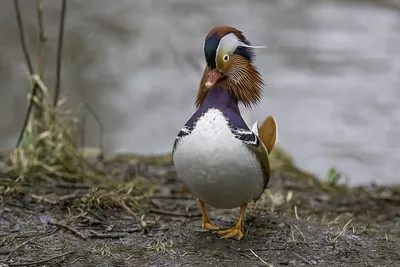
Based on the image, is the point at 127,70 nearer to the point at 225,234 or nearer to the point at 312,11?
the point at 312,11

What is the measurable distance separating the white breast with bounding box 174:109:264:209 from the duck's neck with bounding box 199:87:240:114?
1.5 inches

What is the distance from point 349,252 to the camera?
8.17 ft

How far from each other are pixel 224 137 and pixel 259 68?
186 inches

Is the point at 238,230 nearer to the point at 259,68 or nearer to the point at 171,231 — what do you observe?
the point at 171,231

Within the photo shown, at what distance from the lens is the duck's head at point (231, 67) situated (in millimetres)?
2381

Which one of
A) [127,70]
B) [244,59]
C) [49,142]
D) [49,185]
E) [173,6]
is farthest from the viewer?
[173,6]

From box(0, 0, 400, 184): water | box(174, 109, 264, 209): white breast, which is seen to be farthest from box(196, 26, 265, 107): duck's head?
box(0, 0, 400, 184): water

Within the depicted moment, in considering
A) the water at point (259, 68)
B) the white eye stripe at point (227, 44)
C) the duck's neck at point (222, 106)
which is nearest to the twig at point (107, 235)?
the duck's neck at point (222, 106)

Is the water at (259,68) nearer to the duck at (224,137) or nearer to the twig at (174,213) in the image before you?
the twig at (174,213)

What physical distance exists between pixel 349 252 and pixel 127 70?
492cm

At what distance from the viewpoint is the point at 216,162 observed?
7.53ft

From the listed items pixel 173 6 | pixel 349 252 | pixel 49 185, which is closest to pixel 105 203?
pixel 49 185

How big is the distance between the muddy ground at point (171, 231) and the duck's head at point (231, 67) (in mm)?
519

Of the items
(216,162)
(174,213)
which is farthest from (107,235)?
(216,162)
